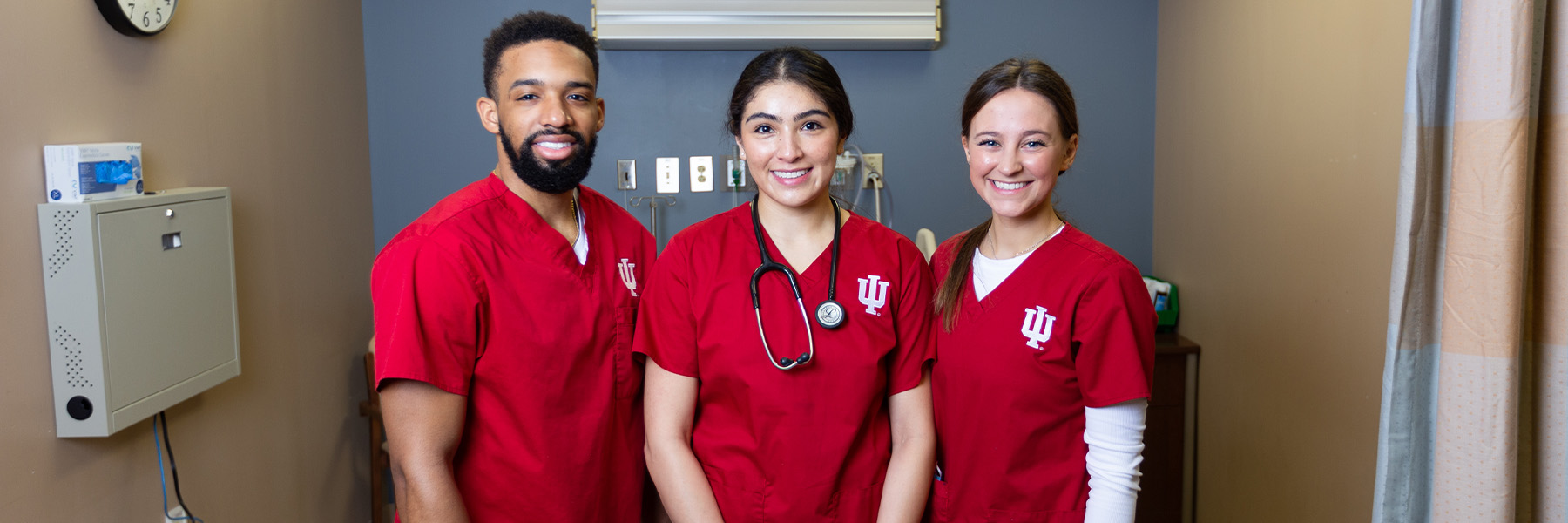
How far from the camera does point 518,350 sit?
141cm

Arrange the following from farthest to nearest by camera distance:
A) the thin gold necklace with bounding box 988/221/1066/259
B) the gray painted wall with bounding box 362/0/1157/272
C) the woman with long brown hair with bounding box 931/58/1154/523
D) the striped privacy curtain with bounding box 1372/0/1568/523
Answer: the gray painted wall with bounding box 362/0/1157/272 → the thin gold necklace with bounding box 988/221/1066/259 → the woman with long brown hair with bounding box 931/58/1154/523 → the striped privacy curtain with bounding box 1372/0/1568/523

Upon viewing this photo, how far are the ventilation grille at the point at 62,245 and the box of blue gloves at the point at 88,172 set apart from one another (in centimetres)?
3

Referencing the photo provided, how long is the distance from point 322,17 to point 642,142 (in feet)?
3.28

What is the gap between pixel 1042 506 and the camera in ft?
4.43

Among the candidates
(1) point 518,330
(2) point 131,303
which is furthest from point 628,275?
(2) point 131,303

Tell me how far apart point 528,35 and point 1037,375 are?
3.03 ft

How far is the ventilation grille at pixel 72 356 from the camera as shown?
5.38 ft

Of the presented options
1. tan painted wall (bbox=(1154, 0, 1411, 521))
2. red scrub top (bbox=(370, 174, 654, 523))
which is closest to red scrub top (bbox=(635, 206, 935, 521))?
red scrub top (bbox=(370, 174, 654, 523))

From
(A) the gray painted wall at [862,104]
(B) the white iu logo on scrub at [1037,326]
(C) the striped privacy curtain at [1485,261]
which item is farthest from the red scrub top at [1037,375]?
(A) the gray painted wall at [862,104]

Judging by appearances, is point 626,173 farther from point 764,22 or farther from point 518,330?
point 518,330

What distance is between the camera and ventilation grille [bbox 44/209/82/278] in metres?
1.62

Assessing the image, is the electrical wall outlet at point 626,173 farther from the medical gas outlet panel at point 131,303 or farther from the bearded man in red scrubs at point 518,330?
the bearded man in red scrubs at point 518,330

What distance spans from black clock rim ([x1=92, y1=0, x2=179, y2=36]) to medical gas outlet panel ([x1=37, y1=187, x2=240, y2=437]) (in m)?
0.32

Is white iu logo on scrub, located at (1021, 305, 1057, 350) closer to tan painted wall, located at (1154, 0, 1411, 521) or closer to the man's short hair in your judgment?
the man's short hair
